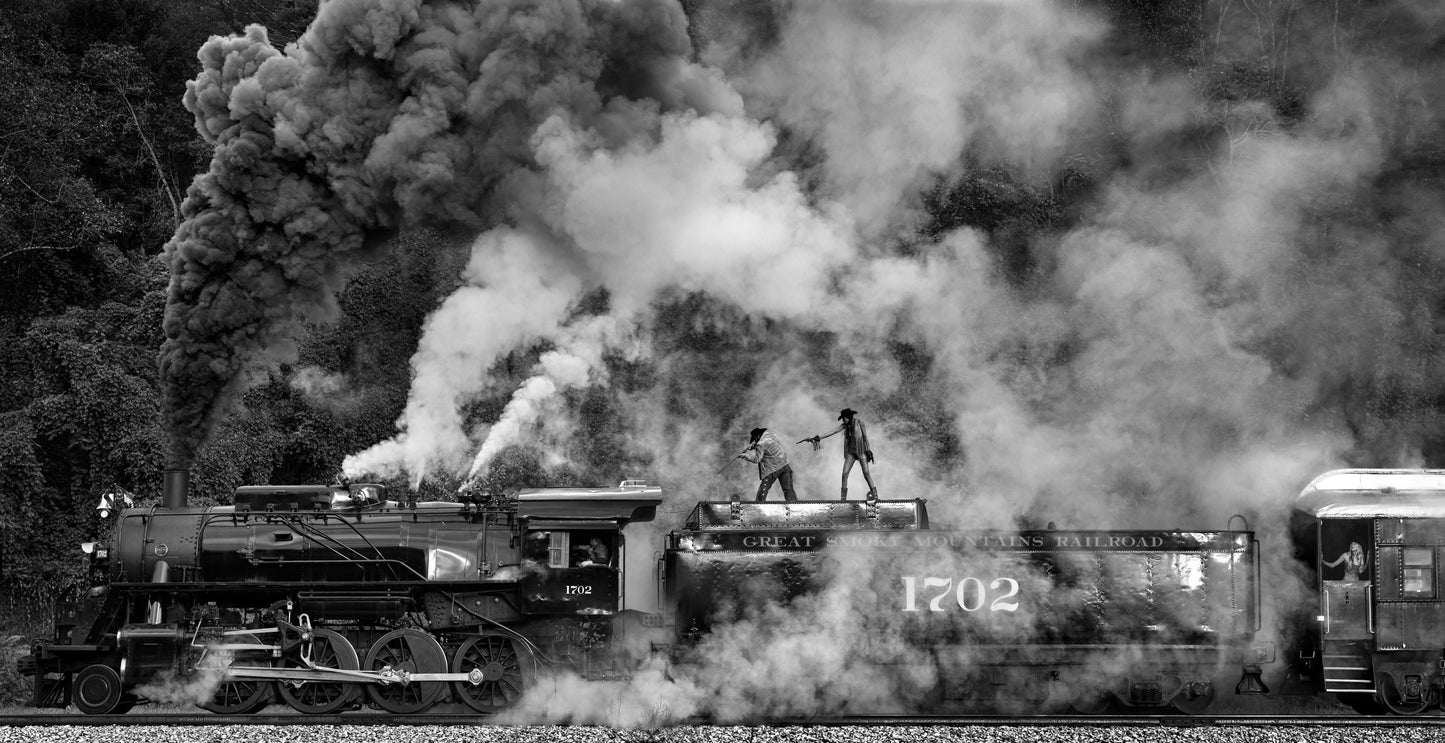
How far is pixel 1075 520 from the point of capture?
2189 centimetres

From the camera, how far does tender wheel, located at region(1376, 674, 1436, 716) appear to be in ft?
41.3

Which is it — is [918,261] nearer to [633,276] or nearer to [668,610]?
[633,276]

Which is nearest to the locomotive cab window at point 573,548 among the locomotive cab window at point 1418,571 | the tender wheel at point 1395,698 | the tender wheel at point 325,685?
the tender wheel at point 325,685

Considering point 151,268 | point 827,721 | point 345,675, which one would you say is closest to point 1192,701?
point 827,721

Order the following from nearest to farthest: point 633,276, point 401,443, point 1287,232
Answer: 1. point 401,443
2. point 633,276
3. point 1287,232

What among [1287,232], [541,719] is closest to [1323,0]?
[1287,232]

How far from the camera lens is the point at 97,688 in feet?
41.2

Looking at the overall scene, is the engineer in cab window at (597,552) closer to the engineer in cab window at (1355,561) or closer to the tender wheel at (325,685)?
the tender wheel at (325,685)

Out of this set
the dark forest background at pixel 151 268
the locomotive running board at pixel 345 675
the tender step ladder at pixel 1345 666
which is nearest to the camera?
the locomotive running board at pixel 345 675

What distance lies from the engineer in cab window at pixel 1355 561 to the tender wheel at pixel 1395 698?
1.04 m

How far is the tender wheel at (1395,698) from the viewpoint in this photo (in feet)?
41.3

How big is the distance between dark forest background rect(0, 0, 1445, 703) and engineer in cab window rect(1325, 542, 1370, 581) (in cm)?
1203

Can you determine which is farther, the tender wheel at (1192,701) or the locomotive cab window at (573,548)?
the tender wheel at (1192,701)

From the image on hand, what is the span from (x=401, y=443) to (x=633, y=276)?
6.15m
